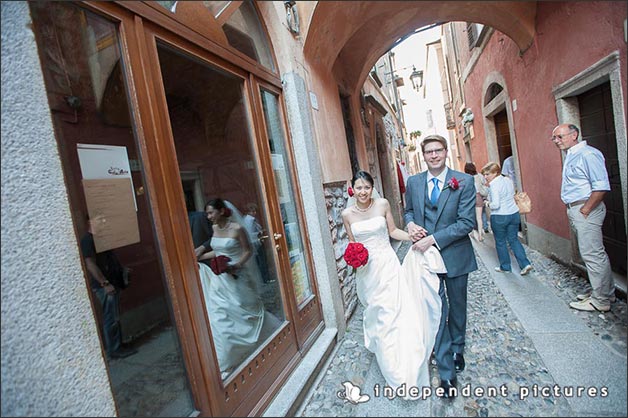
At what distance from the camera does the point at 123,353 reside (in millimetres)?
1949

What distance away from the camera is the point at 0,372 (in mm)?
1084

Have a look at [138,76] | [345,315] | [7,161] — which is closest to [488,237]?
[345,315]

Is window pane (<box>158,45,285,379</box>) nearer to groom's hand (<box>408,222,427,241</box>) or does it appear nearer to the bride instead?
the bride

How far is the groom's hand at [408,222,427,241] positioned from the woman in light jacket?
10.6 feet

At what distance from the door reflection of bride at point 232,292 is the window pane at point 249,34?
1.28 metres

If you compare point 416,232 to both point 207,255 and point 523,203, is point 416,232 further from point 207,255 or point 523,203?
point 523,203

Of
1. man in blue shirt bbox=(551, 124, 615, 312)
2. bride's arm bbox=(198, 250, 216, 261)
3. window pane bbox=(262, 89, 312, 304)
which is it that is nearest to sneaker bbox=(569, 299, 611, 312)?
man in blue shirt bbox=(551, 124, 615, 312)

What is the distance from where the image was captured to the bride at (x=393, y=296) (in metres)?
2.41

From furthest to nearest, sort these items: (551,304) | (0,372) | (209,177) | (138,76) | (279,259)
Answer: (551,304), (279,259), (209,177), (138,76), (0,372)

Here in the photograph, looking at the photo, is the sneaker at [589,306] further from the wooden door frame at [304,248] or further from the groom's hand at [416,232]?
the wooden door frame at [304,248]

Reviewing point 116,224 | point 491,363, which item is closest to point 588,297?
point 491,363

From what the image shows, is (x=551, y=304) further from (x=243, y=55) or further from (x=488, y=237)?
(x=488, y=237)

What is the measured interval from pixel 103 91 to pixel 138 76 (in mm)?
444

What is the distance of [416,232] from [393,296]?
56 centimetres
